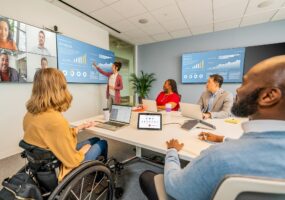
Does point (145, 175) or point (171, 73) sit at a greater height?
point (171, 73)

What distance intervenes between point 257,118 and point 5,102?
304 centimetres

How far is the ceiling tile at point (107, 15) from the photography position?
3.03 metres

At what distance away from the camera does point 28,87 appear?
2576mm

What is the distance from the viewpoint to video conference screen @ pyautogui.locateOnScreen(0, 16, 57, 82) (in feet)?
7.20

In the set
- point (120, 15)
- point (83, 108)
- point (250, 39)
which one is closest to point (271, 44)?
point (250, 39)

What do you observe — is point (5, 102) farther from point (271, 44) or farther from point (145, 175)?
point (271, 44)

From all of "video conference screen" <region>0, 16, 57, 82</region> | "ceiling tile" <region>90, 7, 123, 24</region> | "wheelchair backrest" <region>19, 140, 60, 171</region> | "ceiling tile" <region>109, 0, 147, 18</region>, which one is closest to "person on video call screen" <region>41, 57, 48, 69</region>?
"video conference screen" <region>0, 16, 57, 82</region>

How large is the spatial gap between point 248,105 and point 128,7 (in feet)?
9.93

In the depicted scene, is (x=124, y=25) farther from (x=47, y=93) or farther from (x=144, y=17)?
(x=47, y=93)

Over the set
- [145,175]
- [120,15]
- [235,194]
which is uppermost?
[120,15]

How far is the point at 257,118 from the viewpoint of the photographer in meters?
0.57

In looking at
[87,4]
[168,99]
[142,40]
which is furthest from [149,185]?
[142,40]

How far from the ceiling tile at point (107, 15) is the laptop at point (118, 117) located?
7.33ft

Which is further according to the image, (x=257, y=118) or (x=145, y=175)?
(x=145, y=175)
